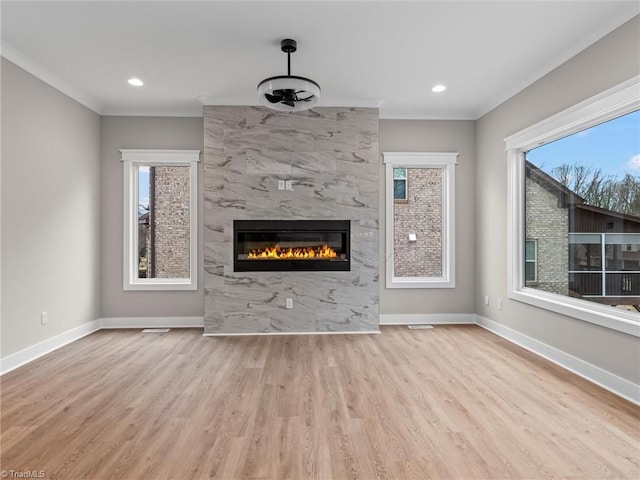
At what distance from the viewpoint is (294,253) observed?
4.72 m

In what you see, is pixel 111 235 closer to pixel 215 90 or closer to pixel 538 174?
pixel 215 90

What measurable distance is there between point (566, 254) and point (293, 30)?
3189mm

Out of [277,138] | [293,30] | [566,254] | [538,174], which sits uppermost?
[293,30]

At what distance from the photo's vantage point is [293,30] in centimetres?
298

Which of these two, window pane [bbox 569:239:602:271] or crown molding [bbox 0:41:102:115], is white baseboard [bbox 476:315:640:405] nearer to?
window pane [bbox 569:239:602:271]

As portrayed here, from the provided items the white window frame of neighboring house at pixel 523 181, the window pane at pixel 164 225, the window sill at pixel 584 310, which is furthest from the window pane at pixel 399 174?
the window pane at pixel 164 225

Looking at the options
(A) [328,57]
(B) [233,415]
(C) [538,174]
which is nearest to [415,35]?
(A) [328,57]

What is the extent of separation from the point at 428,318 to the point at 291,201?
2429mm

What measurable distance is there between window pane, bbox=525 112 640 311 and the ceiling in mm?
803

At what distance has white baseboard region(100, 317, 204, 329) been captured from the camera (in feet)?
15.9

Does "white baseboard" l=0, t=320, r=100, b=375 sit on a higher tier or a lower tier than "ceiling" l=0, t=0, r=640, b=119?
lower

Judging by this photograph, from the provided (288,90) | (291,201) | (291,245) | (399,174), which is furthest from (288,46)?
(399,174)

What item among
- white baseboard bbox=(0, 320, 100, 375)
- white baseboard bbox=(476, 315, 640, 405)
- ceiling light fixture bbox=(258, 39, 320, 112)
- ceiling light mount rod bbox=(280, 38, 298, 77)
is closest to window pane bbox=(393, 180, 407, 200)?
white baseboard bbox=(476, 315, 640, 405)

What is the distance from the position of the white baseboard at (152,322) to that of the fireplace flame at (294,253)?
119 cm
